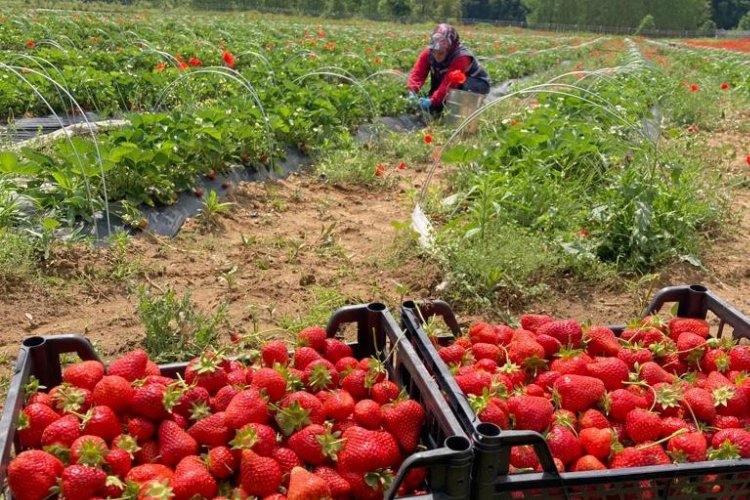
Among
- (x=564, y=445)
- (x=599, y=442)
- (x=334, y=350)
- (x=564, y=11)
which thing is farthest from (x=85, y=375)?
(x=564, y=11)

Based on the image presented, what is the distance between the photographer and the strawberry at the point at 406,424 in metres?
2.07

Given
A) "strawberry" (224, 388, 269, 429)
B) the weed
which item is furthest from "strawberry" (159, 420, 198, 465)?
the weed

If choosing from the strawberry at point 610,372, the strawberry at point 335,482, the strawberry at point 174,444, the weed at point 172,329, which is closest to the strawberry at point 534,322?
the strawberry at point 610,372

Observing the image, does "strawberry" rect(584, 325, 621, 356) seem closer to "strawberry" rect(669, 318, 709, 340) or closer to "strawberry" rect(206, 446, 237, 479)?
"strawberry" rect(669, 318, 709, 340)

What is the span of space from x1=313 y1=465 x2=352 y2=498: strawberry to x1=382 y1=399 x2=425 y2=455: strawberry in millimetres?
236

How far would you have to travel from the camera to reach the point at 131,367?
7.27ft

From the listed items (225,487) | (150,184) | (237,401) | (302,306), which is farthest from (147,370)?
(150,184)

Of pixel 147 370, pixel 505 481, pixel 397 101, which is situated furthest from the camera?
pixel 397 101

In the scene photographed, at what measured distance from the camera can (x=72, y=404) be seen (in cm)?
206

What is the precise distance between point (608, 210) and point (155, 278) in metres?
3.36

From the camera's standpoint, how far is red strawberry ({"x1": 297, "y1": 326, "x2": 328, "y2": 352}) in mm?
2504

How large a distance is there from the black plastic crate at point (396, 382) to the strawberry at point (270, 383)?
0.41 m

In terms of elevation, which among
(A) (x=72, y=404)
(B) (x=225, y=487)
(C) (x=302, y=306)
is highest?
(A) (x=72, y=404)

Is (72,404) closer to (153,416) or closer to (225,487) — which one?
(153,416)
